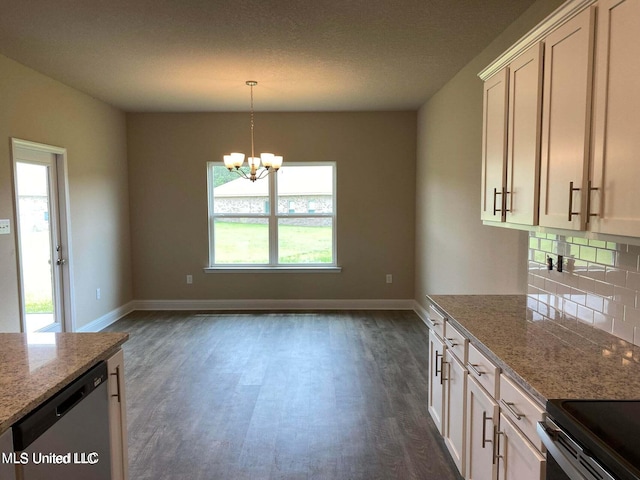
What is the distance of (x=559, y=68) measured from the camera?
1.78 metres

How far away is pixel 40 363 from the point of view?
5.43 feet

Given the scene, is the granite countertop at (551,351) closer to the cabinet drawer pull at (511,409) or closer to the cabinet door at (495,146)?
the cabinet drawer pull at (511,409)

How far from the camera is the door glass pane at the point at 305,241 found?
614cm

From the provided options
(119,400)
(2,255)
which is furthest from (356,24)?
(2,255)

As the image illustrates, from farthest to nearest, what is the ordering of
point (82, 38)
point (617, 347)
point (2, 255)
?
1. point (2, 255)
2. point (82, 38)
3. point (617, 347)

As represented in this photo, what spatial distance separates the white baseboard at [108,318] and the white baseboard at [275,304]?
0.15 m

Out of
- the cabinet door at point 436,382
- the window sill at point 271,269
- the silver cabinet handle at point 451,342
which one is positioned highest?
the silver cabinet handle at point 451,342

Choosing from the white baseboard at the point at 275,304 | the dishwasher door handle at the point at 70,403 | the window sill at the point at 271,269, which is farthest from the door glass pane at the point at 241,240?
the dishwasher door handle at the point at 70,403

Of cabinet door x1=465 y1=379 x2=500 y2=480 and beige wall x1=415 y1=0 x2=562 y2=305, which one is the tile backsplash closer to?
beige wall x1=415 y1=0 x2=562 y2=305

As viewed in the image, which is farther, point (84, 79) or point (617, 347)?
point (84, 79)

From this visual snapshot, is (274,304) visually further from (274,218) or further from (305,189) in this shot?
(305,189)

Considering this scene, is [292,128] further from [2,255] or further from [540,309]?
[540,309]

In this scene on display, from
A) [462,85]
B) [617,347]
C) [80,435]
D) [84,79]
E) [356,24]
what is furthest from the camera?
[84,79]

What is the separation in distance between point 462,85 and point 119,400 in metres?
3.71
